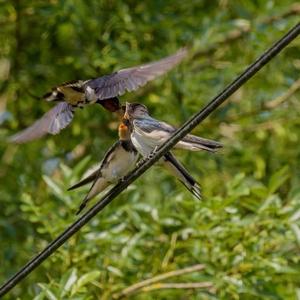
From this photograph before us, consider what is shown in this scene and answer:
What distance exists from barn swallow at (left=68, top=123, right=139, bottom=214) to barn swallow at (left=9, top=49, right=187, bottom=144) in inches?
5.8

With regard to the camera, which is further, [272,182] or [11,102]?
[11,102]

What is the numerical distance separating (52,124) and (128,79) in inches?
14.9

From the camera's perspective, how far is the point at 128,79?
3.25m

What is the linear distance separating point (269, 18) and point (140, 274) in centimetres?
180

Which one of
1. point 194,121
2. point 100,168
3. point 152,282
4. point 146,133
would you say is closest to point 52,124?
point 100,168

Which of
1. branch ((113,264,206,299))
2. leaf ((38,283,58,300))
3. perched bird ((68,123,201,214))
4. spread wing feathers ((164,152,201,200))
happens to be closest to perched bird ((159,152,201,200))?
spread wing feathers ((164,152,201,200))

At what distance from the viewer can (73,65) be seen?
554 centimetres

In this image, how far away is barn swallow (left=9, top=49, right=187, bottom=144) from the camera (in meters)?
3.16

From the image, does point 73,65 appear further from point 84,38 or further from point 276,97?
point 276,97

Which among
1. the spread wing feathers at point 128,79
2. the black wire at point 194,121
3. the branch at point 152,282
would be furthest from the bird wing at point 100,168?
the black wire at point 194,121

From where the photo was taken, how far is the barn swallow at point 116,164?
3.47m

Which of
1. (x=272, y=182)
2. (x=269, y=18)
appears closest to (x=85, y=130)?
(x=269, y=18)

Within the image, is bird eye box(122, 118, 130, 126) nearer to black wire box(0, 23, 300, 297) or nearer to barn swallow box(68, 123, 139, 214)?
barn swallow box(68, 123, 139, 214)

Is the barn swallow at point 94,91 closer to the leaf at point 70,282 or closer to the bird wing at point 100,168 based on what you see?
the bird wing at point 100,168
